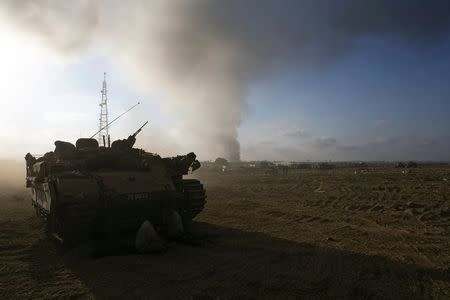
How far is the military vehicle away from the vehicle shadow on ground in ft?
2.80

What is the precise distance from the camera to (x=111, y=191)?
9.53 m

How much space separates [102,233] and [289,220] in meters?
6.87

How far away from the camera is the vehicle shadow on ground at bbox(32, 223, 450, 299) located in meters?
6.25

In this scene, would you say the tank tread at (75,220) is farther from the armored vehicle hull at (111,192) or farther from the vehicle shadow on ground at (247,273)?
the vehicle shadow on ground at (247,273)

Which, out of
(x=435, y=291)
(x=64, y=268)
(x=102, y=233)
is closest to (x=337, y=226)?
(x=435, y=291)

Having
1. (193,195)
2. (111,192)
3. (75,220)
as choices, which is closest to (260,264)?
(193,195)

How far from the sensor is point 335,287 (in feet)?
21.1

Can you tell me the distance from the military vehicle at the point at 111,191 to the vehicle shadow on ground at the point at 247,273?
0.85m

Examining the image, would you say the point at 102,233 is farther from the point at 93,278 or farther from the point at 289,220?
the point at 289,220

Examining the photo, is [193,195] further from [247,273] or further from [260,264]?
[247,273]

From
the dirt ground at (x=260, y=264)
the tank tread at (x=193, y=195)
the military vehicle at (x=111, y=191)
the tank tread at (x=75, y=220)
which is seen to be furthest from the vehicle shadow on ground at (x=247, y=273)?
the tank tread at (x=193, y=195)

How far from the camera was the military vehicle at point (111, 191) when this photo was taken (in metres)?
8.97

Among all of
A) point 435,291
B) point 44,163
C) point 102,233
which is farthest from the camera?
point 44,163

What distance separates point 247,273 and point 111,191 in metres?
4.18
